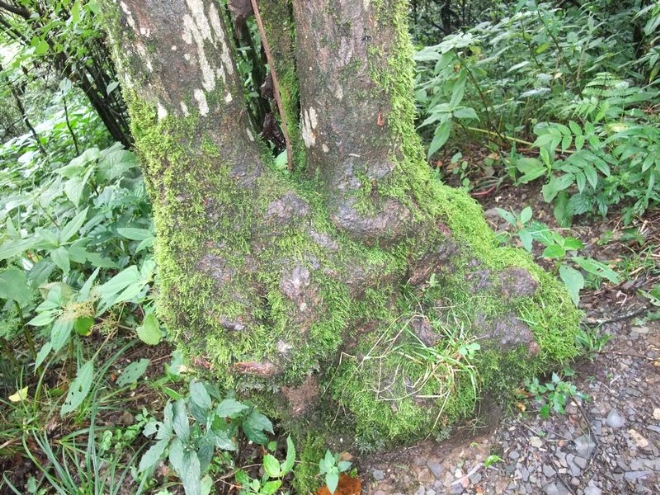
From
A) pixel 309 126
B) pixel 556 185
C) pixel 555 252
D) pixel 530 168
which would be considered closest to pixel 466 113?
pixel 530 168

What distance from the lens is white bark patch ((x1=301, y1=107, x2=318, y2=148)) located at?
58.4 inches

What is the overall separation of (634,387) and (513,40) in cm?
263

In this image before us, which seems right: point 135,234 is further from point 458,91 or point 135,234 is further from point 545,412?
point 458,91

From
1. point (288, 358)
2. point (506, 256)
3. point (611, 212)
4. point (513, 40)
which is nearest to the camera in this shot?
point (288, 358)

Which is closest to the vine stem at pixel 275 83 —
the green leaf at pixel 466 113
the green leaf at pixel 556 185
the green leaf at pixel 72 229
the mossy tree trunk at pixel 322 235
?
the mossy tree trunk at pixel 322 235

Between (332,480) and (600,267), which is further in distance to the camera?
(600,267)

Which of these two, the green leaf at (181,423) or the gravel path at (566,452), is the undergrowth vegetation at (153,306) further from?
the gravel path at (566,452)

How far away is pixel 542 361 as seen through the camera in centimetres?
173

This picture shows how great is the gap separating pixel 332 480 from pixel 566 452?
853 millimetres

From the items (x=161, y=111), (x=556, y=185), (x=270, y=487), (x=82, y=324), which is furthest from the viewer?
(x=556, y=185)

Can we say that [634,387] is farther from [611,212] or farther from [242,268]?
[242,268]

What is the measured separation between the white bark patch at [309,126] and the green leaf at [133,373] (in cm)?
134

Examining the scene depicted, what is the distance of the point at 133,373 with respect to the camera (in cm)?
208

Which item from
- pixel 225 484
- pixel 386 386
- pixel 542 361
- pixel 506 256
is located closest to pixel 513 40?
pixel 506 256
